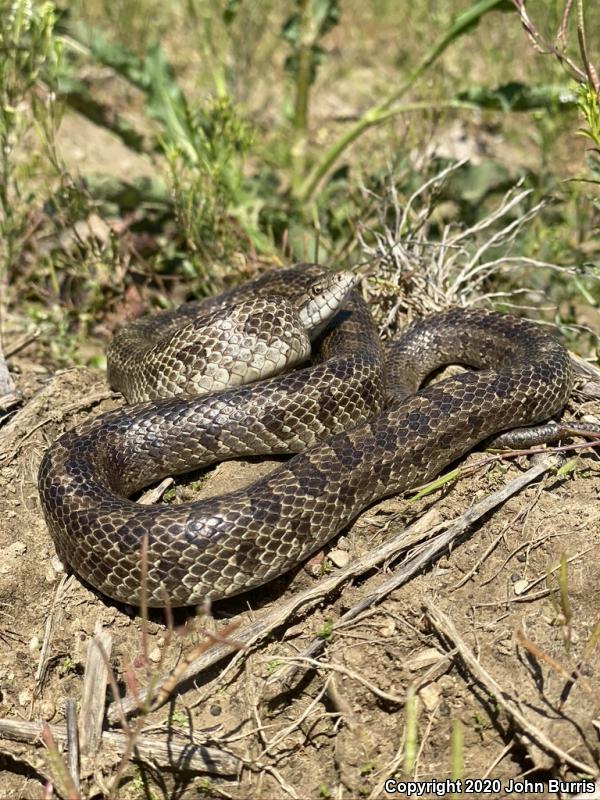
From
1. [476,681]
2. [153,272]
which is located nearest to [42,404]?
[153,272]

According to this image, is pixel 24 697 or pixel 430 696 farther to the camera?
pixel 24 697

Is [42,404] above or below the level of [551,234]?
below

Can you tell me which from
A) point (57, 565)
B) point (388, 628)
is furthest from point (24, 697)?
point (388, 628)

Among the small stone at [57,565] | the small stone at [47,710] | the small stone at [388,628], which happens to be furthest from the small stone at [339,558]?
the small stone at [47,710]

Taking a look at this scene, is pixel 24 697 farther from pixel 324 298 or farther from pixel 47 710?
pixel 324 298

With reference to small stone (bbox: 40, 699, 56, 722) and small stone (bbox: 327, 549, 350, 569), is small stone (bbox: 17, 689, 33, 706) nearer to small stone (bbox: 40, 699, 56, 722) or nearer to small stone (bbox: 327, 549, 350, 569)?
small stone (bbox: 40, 699, 56, 722)

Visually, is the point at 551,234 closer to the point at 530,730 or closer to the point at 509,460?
the point at 509,460

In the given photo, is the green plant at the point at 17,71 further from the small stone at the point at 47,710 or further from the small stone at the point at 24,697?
the small stone at the point at 47,710
